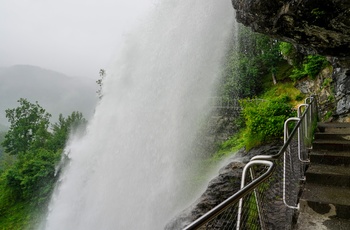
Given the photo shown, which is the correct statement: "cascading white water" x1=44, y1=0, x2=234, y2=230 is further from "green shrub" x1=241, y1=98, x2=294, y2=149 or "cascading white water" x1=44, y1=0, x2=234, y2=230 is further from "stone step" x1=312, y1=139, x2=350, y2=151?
"stone step" x1=312, y1=139, x2=350, y2=151

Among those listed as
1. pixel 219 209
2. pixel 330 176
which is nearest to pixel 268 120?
pixel 330 176

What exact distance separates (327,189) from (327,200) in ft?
1.47

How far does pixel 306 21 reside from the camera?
4.64 m

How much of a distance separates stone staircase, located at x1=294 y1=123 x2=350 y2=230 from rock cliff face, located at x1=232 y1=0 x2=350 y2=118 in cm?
212

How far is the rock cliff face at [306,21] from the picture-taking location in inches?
165

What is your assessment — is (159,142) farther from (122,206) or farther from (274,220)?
(274,220)

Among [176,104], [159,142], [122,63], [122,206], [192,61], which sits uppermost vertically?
[122,63]

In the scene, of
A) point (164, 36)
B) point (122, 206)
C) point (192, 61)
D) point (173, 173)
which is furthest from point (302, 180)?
point (164, 36)

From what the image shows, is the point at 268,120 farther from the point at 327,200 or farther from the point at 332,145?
the point at 327,200

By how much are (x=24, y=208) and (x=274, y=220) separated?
27.8 meters

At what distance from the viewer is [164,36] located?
50.2 feet

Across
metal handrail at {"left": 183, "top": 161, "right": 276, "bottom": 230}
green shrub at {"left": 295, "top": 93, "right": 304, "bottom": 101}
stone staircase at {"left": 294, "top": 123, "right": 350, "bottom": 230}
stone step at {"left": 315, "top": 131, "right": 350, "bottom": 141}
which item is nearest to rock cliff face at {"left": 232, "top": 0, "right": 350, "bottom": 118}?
stone step at {"left": 315, "top": 131, "right": 350, "bottom": 141}

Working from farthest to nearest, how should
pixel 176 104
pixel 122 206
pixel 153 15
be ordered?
pixel 153 15 → pixel 176 104 → pixel 122 206

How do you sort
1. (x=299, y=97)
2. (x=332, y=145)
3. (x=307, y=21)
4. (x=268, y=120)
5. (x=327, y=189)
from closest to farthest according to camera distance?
(x=327, y=189) → (x=332, y=145) → (x=307, y=21) → (x=268, y=120) → (x=299, y=97)
